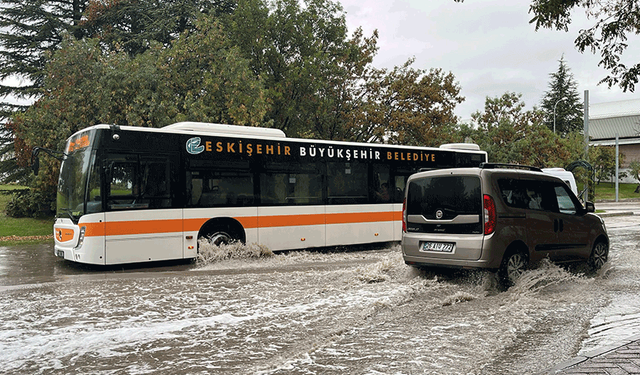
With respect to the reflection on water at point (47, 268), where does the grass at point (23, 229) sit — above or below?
above

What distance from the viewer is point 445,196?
9.00 metres

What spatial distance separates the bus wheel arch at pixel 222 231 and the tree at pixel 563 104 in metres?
70.6

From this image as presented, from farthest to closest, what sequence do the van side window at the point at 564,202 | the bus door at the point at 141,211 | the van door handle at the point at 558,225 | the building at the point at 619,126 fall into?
the building at the point at 619,126 < the bus door at the point at 141,211 < the van side window at the point at 564,202 < the van door handle at the point at 558,225

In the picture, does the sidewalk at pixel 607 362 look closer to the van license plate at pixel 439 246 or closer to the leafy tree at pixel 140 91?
the van license plate at pixel 439 246

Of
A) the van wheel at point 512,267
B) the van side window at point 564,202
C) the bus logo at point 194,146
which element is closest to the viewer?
the van wheel at point 512,267

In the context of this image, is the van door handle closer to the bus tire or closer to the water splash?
the water splash

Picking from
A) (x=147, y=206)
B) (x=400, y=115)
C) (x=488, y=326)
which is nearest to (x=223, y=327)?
(x=488, y=326)

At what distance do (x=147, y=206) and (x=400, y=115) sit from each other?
57.6ft

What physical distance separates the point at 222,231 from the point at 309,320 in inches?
248

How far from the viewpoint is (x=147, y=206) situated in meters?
11.7

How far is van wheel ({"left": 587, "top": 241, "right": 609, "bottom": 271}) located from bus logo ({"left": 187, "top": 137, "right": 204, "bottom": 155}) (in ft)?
26.4

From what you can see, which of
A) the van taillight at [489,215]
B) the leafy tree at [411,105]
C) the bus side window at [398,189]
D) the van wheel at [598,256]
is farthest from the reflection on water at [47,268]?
the leafy tree at [411,105]

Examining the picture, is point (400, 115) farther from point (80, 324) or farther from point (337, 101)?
point (80, 324)

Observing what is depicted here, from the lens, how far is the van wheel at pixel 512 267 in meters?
8.54
